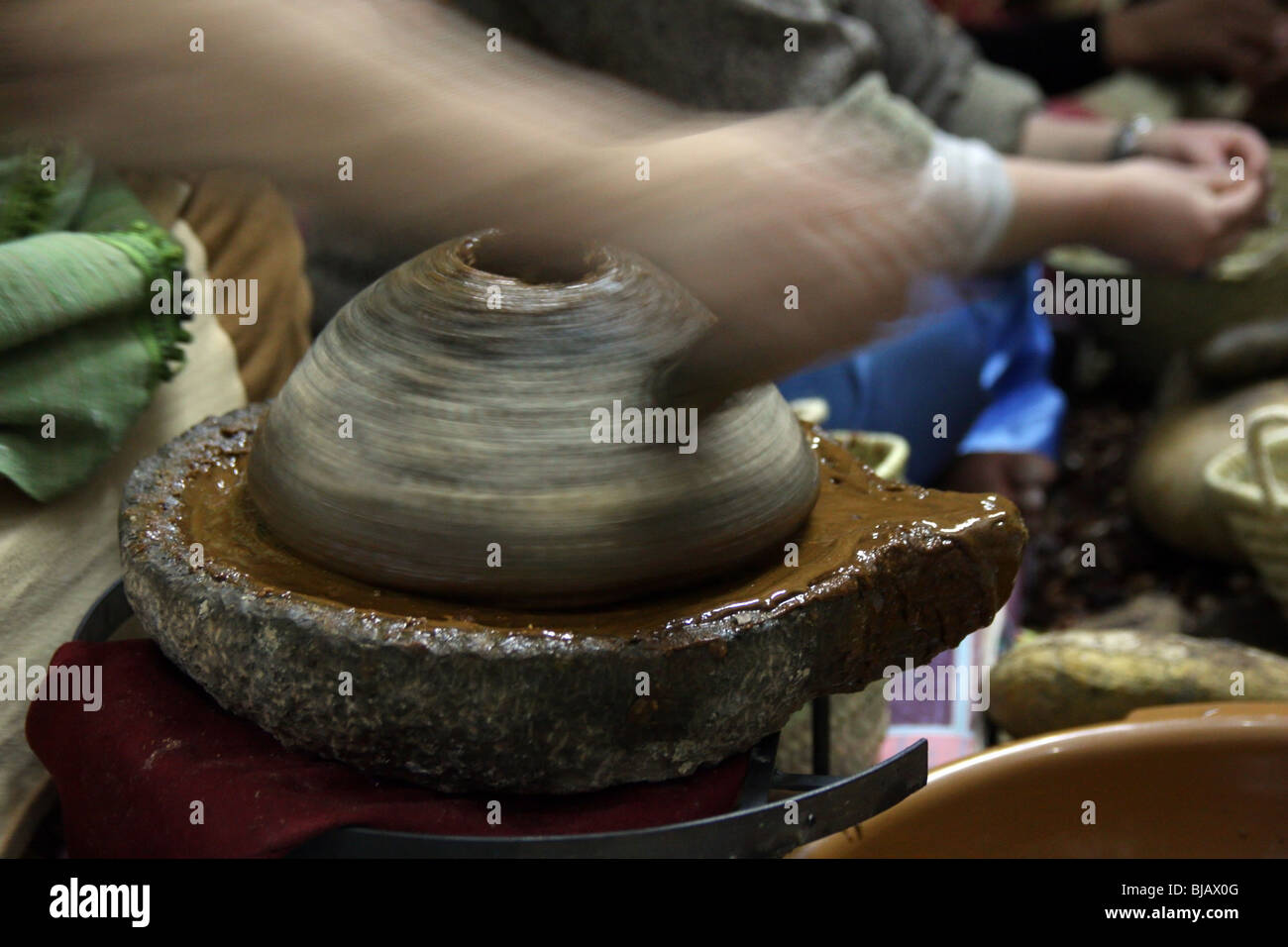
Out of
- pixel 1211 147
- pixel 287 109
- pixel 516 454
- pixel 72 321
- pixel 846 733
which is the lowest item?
pixel 846 733

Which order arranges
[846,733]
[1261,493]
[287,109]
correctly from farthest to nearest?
1. [1261,493]
2. [846,733]
3. [287,109]

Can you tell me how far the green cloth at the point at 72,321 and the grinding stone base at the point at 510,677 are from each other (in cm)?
34

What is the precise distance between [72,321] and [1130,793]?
4.35ft

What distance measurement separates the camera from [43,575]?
4.45ft

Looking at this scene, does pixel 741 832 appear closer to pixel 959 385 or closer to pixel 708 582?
pixel 708 582

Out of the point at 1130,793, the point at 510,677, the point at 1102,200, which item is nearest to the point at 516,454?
the point at 510,677

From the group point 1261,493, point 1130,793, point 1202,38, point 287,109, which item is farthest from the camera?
point 1202,38

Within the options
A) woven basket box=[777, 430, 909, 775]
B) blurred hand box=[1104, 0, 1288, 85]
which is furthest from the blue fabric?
blurred hand box=[1104, 0, 1288, 85]

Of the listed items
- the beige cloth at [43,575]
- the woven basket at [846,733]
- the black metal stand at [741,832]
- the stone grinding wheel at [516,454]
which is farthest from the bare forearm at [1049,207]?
the beige cloth at [43,575]

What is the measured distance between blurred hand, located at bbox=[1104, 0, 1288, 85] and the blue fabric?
0.94 meters

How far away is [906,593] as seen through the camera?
111cm

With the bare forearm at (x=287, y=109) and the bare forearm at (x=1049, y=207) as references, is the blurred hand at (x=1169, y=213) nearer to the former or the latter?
the bare forearm at (x=1049, y=207)

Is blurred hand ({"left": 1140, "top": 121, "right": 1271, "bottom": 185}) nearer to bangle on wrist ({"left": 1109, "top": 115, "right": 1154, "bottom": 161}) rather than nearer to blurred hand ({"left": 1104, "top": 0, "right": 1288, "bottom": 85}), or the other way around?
bangle on wrist ({"left": 1109, "top": 115, "right": 1154, "bottom": 161})
